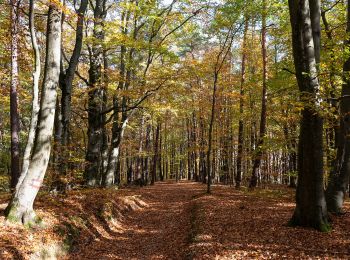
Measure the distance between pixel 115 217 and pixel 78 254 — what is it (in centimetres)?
426

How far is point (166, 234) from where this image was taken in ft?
35.3

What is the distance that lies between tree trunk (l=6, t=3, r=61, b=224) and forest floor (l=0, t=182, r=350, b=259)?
417 mm

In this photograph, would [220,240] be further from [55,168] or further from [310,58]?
[55,168]

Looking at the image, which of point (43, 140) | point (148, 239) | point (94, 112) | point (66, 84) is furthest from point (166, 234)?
point (94, 112)

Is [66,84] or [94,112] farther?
[94,112]

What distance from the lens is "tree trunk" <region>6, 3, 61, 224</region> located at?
7918mm

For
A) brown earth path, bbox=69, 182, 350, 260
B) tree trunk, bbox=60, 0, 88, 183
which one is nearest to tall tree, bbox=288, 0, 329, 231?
brown earth path, bbox=69, 182, 350, 260

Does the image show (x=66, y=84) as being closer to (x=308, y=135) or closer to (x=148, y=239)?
(x=148, y=239)

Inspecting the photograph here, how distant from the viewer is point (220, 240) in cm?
834

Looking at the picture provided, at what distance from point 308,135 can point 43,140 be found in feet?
22.8

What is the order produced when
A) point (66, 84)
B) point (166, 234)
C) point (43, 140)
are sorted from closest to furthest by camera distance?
1. point (43, 140)
2. point (166, 234)
3. point (66, 84)

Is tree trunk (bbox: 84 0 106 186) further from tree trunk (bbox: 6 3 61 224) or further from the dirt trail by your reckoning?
tree trunk (bbox: 6 3 61 224)

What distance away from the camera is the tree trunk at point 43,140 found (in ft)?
26.0

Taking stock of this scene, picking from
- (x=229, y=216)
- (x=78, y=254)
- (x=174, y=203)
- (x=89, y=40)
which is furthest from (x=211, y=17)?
(x=78, y=254)
